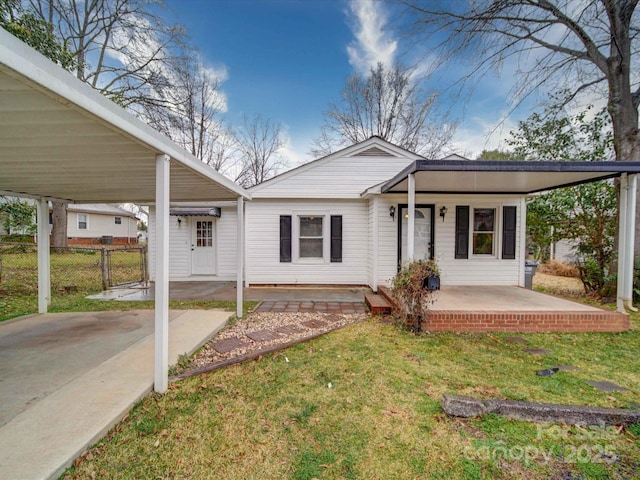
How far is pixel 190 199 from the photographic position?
567 cm

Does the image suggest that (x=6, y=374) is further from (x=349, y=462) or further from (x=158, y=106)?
(x=158, y=106)

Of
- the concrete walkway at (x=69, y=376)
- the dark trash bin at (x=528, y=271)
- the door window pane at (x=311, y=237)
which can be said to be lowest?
the concrete walkway at (x=69, y=376)

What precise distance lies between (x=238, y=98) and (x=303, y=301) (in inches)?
551

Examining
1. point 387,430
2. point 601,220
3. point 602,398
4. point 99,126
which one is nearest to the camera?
point 99,126

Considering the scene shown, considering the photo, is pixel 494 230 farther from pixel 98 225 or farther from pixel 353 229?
pixel 98 225

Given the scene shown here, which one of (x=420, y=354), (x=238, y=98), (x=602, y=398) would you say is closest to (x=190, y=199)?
(x=420, y=354)

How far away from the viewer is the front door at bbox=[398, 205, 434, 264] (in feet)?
24.7

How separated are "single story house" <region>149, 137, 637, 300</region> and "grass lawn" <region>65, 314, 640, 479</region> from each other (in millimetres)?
4033

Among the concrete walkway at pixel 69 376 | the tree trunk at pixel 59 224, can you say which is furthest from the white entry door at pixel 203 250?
the tree trunk at pixel 59 224

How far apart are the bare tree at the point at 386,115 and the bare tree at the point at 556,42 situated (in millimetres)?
10588

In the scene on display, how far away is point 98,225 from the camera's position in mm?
24234

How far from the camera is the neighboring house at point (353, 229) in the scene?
7414 millimetres

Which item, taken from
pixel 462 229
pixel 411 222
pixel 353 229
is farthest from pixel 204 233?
pixel 462 229

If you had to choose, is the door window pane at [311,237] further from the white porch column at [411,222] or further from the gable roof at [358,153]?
the white porch column at [411,222]
